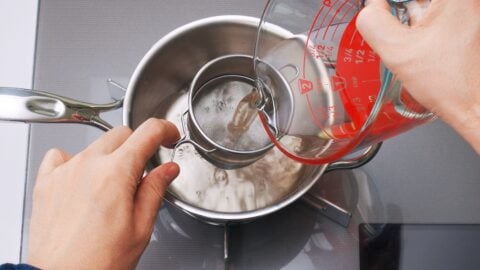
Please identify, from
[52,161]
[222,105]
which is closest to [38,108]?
[52,161]

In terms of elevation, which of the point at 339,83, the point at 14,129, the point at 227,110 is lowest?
the point at 14,129

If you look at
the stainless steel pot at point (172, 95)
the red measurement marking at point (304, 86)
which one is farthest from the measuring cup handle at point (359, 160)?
the red measurement marking at point (304, 86)

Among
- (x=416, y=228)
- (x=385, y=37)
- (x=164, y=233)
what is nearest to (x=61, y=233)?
(x=164, y=233)

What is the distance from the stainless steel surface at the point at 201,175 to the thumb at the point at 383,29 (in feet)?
1.02

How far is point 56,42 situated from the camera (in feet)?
2.43

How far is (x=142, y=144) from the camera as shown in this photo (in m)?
0.48

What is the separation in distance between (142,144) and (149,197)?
0.06m

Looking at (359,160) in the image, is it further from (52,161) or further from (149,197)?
(52,161)

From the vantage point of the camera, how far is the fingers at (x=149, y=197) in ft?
1.54

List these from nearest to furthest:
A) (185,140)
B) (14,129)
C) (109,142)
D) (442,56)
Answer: (442,56), (109,142), (185,140), (14,129)

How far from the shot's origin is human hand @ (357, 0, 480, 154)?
1.26ft

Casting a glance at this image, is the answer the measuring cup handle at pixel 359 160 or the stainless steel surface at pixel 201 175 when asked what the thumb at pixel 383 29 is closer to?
the measuring cup handle at pixel 359 160

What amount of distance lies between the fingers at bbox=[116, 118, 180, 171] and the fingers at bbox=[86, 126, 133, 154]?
2 cm

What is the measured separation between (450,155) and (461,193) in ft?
0.20
